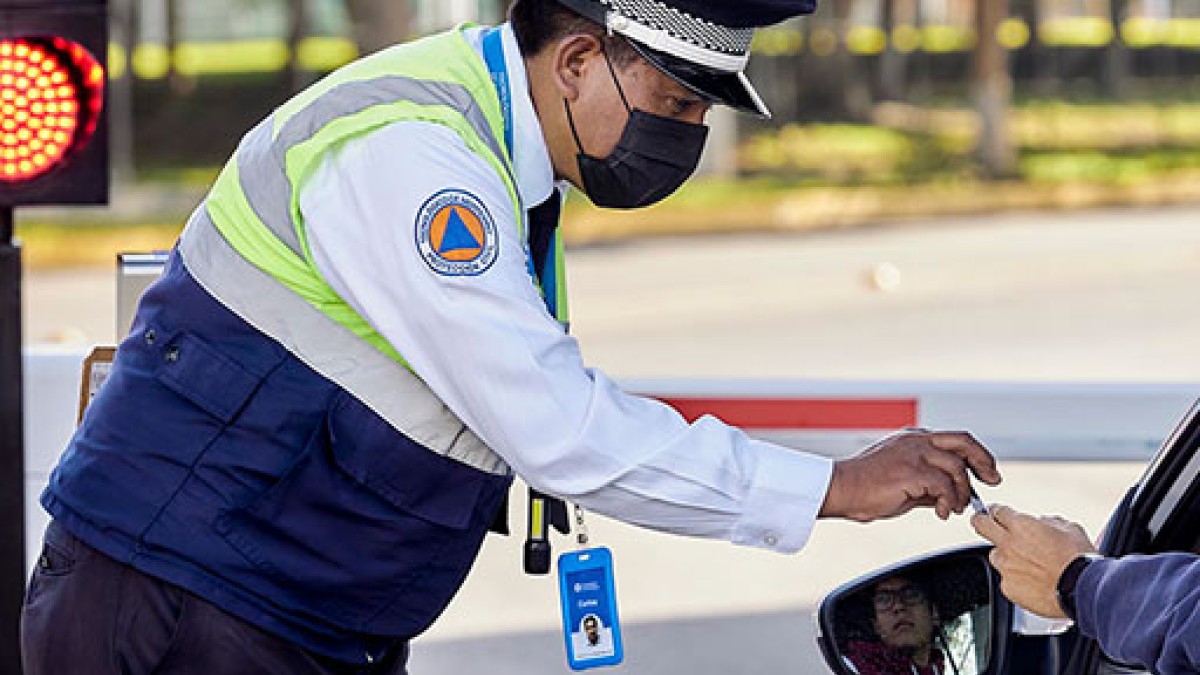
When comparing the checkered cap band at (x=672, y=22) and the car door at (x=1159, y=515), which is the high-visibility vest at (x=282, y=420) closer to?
the checkered cap band at (x=672, y=22)

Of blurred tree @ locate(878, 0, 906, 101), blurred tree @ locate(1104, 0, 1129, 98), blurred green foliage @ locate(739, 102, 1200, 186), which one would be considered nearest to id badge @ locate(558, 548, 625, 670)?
blurred green foliage @ locate(739, 102, 1200, 186)

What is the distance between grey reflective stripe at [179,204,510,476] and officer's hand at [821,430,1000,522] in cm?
42

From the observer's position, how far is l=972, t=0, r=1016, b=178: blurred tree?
2398 cm

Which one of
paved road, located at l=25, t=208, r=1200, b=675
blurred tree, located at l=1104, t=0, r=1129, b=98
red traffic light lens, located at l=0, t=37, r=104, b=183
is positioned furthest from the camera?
blurred tree, located at l=1104, t=0, r=1129, b=98

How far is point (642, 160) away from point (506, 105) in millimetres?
165

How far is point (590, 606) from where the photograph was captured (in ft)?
9.14

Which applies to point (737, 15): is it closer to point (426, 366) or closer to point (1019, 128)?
point (426, 366)

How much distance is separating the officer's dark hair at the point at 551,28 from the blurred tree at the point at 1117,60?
36.2m

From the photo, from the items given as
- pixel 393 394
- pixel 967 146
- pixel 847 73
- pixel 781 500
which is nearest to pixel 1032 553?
pixel 781 500

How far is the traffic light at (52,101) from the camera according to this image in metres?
3.94

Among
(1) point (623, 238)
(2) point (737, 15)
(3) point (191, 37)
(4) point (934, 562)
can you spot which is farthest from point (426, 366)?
(3) point (191, 37)

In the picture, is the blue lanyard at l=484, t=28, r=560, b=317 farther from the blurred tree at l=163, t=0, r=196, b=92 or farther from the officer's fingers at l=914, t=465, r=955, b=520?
the blurred tree at l=163, t=0, r=196, b=92

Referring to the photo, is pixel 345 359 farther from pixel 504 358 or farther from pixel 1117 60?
pixel 1117 60

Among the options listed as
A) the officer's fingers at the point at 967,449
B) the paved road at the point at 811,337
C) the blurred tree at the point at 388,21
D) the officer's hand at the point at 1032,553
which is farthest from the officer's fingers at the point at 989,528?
the blurred tree at the point at 388,21
